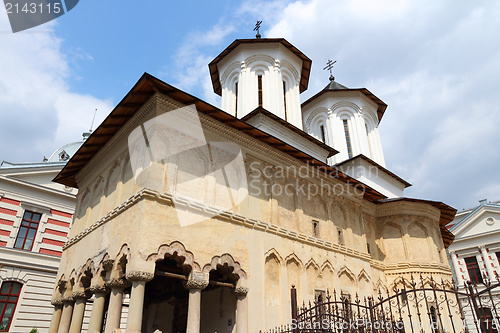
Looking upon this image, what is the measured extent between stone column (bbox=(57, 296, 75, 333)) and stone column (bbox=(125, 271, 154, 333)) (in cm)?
509

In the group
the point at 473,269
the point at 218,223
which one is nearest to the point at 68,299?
the point at 218,223

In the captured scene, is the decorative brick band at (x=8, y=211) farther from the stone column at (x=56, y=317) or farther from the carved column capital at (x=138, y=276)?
the carved column capital at (x=138, y=276)

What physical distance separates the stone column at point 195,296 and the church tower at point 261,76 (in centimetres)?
913

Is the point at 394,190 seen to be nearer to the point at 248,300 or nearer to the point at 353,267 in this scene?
the point at 353,267

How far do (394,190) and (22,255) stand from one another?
771 inches

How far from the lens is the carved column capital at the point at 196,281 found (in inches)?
340

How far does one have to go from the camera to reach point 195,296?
8.61 m

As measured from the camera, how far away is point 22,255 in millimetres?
16031

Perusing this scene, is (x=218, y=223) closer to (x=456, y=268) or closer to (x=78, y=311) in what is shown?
(x=78, y=311)

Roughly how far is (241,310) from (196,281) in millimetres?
1646

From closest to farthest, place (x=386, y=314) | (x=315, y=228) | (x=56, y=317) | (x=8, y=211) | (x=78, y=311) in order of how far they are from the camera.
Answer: (x=386, y=314)
(x=78, y=311)
(x=56, y=317)
(x=315, y=228)
(x=8, y=211)

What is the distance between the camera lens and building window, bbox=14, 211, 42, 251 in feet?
54.0

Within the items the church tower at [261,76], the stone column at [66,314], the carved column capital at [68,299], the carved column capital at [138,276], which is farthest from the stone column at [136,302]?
the church tower at [261,76]

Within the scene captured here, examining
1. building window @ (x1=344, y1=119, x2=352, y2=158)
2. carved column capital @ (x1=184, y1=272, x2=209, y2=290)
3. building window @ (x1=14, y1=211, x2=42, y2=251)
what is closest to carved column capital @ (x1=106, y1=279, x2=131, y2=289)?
carved column capital @ (x1=184, y1=272, x2=209, y2=290)
